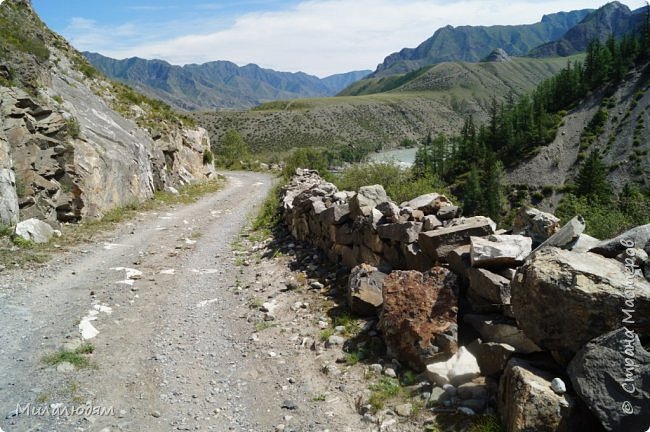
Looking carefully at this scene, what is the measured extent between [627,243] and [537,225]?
1989 millimetres

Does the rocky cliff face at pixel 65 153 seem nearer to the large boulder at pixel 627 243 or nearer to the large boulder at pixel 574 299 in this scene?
the large boulder at pixel 574 299

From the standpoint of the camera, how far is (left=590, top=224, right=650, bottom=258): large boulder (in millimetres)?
4979

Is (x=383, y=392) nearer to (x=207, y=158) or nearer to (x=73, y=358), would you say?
(x=73, y=358)

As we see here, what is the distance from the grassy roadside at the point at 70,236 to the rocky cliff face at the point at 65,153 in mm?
432

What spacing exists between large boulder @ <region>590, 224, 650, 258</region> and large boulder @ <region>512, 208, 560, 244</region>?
5.26 ft

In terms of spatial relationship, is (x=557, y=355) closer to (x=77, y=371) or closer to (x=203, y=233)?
(x=77, y=371)

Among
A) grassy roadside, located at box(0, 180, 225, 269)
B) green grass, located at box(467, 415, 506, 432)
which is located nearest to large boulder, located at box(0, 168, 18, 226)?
grassy roadside, located at box(0, 180, 225, 269)

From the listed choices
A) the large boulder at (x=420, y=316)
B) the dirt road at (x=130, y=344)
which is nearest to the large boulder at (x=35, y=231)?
the dirt road at (x=130, y=344)

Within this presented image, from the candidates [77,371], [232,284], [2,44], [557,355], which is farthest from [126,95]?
[557,355]

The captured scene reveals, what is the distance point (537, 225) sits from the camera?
703 cm

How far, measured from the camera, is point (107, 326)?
7605 millimetres

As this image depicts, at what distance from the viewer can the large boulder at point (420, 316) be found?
595cm

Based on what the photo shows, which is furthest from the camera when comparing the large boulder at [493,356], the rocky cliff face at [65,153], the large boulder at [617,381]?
the rocky cliff face at [65,153]

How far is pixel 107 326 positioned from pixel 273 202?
10913 millimetres
